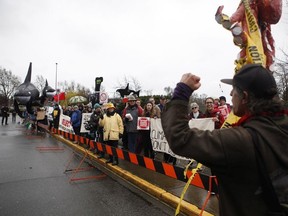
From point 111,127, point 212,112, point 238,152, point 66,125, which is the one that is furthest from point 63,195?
point 66,125

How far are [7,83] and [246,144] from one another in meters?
88.4

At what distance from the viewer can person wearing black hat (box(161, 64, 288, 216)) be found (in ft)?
4.02

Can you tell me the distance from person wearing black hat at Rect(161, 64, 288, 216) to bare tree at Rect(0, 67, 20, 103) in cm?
8581

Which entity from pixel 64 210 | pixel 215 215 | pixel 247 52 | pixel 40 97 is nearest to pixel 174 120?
pixel 247 52

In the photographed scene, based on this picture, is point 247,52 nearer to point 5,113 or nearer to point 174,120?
point 174,120

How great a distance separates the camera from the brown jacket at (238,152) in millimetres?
1226

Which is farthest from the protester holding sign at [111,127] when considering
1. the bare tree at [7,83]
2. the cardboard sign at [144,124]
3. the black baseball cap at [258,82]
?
the bare tree at [7,83]

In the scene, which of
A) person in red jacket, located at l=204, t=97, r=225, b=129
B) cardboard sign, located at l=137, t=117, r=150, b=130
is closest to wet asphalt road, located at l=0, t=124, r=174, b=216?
cardboard sign, located at l=137, t=117, r=150, b=130

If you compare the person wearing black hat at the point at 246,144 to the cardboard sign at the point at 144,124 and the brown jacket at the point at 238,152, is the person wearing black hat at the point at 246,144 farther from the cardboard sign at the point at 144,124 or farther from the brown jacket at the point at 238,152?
the cardboard sign at the point at 144,124

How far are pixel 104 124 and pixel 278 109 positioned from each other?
7175mm

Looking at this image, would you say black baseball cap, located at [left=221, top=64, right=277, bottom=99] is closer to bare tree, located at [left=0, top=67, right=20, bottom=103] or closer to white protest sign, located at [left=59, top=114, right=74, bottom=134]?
white protest sign, located at [left=59, top=114, right=74, bottom=134]

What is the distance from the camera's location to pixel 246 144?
1218mm

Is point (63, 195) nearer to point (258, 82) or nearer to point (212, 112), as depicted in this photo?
point (212, 112)

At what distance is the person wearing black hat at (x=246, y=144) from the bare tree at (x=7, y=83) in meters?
85.8
